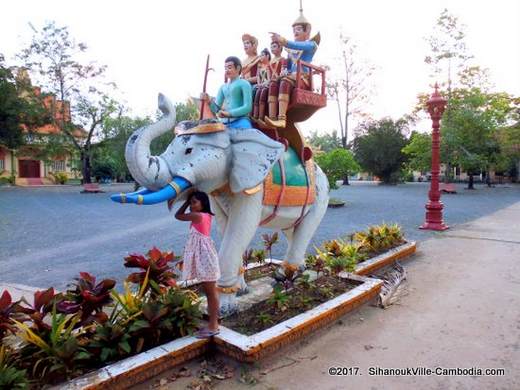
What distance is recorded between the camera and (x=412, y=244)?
6.64m

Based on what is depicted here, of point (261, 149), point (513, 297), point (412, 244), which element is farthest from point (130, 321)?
point (412, 244)

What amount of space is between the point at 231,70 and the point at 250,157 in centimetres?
85

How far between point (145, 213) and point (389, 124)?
2139 cm

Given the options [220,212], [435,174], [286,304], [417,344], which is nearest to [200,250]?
[220,212]

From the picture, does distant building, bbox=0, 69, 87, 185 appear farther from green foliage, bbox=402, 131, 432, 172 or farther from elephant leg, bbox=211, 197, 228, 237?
elephant leg, bbox=211, 197, 228, 237

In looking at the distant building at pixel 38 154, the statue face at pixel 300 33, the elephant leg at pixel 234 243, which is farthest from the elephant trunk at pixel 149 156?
the distant building at pixel 38 154

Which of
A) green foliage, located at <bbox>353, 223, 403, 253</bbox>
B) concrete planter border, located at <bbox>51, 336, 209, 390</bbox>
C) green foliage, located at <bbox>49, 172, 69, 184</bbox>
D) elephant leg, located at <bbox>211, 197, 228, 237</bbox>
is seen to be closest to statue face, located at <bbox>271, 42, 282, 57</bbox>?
elephant leg, located at <bbox>211, 197, 228, 237</bbox>

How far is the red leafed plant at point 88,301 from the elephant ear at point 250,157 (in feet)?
4.23

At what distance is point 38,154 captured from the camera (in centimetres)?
2545

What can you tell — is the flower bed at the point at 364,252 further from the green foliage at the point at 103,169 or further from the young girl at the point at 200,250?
the green foliage at the point at 103,169

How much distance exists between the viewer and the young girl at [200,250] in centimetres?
284

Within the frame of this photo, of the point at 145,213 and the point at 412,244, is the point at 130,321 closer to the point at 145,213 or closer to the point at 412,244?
the point at 412,244

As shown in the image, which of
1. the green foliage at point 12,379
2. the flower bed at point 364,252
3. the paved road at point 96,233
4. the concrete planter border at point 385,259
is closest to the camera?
the green foliage at point 12,379

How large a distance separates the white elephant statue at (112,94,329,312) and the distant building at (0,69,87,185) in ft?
78.0
